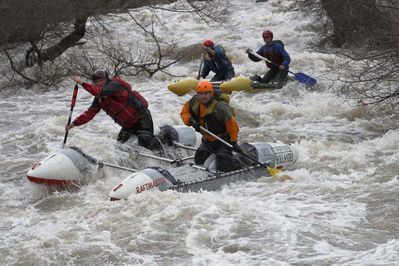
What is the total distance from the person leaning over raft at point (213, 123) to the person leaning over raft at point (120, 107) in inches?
33.7

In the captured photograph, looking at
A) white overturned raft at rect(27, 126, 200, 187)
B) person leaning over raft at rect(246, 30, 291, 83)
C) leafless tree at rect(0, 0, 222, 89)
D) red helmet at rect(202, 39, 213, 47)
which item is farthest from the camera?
leafless tree at rect(0, 0, 222, 89)

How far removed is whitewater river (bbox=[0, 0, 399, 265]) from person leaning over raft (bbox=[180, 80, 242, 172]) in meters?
0.38

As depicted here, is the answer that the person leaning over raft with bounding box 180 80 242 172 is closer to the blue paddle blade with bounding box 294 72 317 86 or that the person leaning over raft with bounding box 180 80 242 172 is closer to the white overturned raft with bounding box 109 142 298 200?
the white overturned raft with bounding box 109 142 298 200

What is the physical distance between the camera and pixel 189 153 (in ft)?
33.3

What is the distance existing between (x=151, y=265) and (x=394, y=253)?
2.19 m

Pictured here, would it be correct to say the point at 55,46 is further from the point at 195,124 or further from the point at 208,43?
the point at 195,124

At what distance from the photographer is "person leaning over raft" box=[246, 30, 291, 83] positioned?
1427cm

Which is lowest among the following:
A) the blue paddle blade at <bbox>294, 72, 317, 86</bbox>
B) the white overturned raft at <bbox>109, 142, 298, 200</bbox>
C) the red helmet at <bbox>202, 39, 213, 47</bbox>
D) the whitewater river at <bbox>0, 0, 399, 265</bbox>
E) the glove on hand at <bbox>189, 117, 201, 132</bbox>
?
the whitewater river at <bbox>0, 0, 399, 265</bbox>

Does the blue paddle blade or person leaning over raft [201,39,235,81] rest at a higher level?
person leaning over raft [201,39,235,81]

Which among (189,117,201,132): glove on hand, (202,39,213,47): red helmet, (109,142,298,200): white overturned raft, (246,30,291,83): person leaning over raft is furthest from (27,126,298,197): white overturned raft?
(246,30,291,83): person leaning over raft

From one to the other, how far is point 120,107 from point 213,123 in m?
1.37

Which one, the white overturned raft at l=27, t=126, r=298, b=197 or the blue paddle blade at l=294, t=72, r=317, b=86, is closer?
the white overturned raft at l=27, t=126, r=298, b=197

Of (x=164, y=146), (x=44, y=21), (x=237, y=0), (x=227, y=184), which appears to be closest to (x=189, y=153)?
(x=164, y=146)

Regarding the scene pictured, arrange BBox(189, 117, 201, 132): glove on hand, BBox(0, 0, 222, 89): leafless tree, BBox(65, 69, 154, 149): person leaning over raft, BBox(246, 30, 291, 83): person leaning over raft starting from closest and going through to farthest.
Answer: BBox(189, 117, 201, 132): glove on hand, BBox(65, 69, 154, 149): person leaning over raft, BBox(246, 30, 291, 83): person leaning over raft, BBox(0, 0, 222, 89): leafless tree
